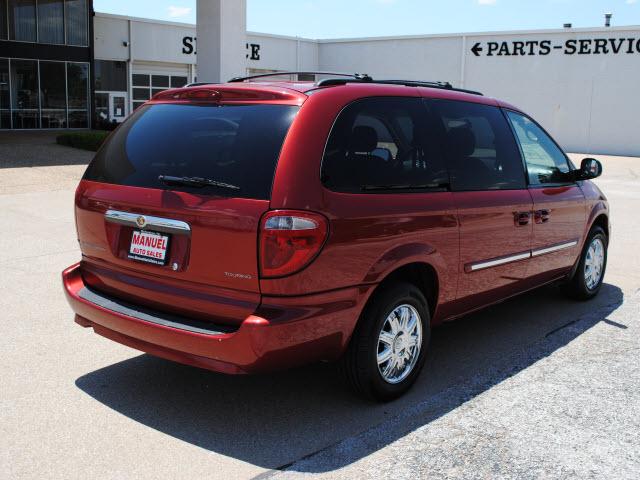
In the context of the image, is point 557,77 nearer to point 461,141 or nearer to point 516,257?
point 516,257

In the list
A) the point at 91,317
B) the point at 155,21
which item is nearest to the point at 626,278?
the point at 91,317

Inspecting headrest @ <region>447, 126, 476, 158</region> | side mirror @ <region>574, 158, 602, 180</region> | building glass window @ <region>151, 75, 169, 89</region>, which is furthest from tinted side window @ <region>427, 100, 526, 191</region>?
building glass window @ <region>151, 75, 169, 89</region>

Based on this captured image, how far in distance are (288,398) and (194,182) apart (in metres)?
1.44

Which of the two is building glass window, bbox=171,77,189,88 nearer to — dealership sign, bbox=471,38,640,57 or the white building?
the white building

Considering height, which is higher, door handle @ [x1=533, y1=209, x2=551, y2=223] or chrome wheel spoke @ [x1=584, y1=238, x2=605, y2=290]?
door handle @ [x1=533, y1=209, x2=551, y2=223]

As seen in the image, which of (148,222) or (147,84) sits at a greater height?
(147,84)

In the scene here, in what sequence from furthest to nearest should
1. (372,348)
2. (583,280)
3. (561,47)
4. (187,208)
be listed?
(561,47) < (583,280) < (372,348) < (187,208)

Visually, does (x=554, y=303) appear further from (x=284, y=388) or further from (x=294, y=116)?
(x=294, y=116)

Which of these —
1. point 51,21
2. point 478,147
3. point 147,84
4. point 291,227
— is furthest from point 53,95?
point 291,227

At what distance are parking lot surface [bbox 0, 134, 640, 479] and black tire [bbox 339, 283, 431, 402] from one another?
12 cm

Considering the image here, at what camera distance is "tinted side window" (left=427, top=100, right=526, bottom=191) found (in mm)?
4586

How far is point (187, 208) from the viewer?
3654 mm

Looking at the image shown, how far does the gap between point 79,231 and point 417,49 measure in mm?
34780

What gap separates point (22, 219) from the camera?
398 inches
